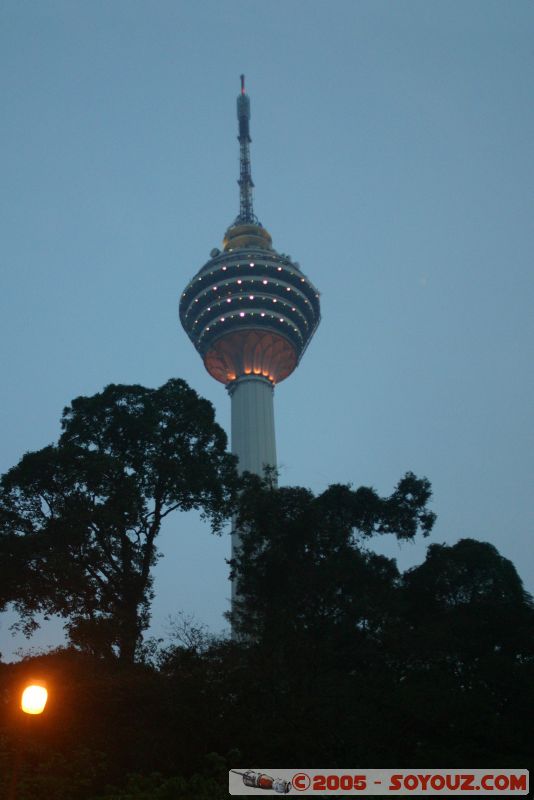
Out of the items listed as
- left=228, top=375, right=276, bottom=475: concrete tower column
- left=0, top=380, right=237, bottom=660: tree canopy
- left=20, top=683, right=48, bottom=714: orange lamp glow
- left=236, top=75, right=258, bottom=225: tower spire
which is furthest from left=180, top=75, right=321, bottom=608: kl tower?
left=20, top=683, right=48, bottom=714: orange lamp glow

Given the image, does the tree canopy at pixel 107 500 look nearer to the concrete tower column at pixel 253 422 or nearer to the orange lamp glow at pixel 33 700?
the orange lamp glow at pixel 33 700

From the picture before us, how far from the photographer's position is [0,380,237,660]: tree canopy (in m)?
28.6

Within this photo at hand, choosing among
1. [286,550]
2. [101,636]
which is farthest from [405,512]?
[101,636]

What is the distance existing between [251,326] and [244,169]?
2711 cm

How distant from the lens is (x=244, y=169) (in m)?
94.0

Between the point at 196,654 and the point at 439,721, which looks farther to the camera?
the point at 196,654

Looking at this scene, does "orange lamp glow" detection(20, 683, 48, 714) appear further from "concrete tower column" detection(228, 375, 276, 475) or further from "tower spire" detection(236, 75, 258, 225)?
"tower spire" detection(236, 75, 258, 225)

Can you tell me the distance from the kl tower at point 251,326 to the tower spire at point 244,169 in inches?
437

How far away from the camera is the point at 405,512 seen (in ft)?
114

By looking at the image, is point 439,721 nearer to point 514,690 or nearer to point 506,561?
point 514,690

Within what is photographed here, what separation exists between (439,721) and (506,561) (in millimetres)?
17111

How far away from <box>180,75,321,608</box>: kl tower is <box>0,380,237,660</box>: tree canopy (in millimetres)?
40665

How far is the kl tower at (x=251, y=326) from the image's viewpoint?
76.2 m

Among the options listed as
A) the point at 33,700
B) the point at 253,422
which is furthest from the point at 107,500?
the point at 253,422
